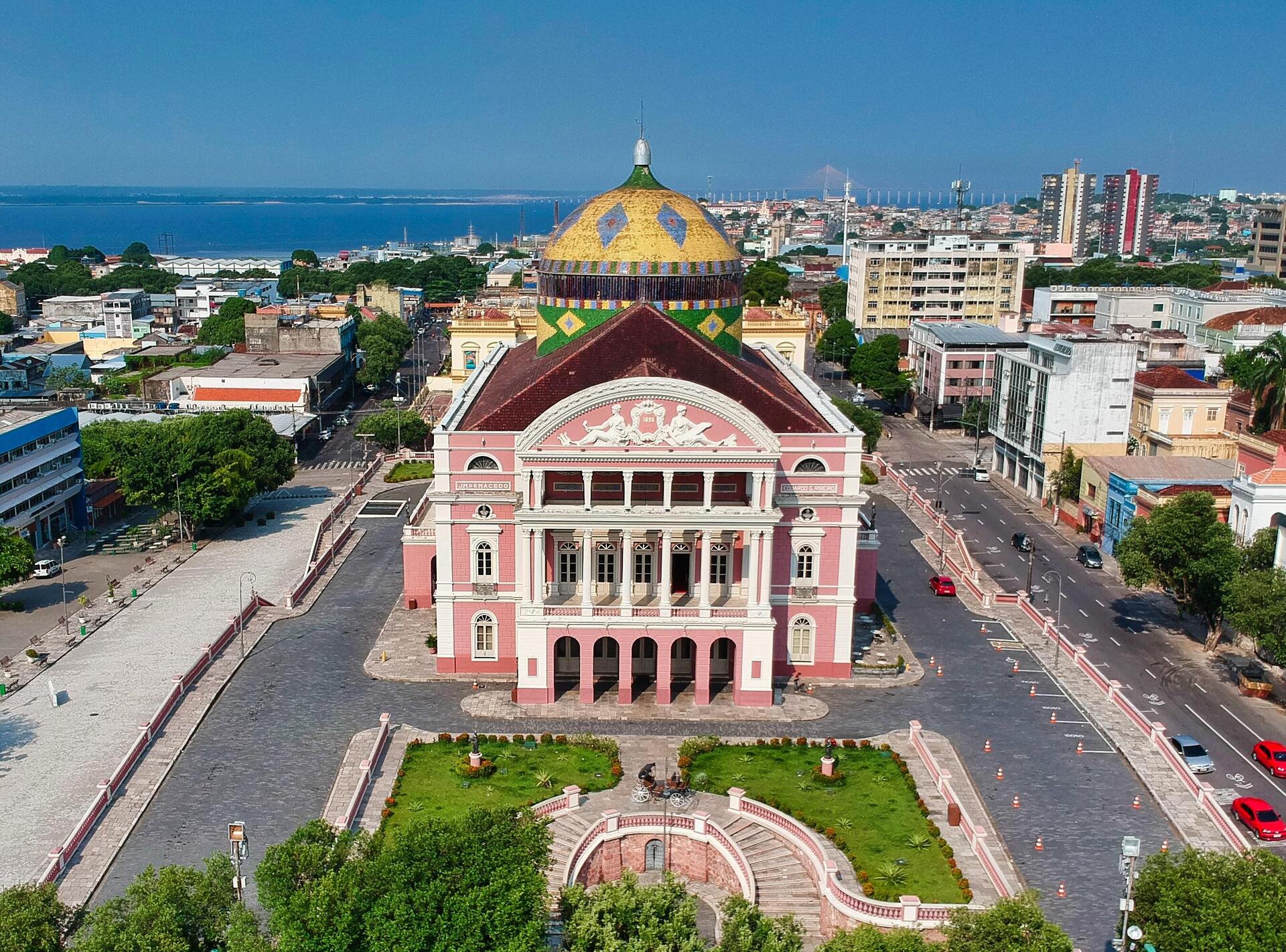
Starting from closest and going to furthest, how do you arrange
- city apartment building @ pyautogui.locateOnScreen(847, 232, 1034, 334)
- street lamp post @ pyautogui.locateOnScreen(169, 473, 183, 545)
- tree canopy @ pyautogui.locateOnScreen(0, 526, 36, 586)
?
tree canopy @ pyautogui.locateOnScreen(0, 526, 36, 586) < street lamp post @ pyautogui.locateOnScreen(169, 473, 183, 545) < city apartment building @ pyautogui.locateOnScreen(847, 232, 1034, 334)

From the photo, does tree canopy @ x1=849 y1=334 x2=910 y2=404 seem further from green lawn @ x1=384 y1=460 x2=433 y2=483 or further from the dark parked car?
green lawn @ x1=384 y1=460 x2=433 y2=483

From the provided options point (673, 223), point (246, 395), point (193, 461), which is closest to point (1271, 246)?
point (246, 395)

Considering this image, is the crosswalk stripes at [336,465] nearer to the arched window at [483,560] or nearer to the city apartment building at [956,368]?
the arched window at [483,560]

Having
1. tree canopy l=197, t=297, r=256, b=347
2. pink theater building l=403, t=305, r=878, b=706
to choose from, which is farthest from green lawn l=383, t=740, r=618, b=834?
tree canopy l=197, t=297, r=256, b=347

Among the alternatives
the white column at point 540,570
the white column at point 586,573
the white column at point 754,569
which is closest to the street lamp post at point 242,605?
the white column at point 540,570

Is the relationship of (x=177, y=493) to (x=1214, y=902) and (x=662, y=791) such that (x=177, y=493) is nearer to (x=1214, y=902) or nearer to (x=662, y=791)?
(x=662, y=791)

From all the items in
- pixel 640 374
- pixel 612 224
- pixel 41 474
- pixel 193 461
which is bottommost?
pixel 41 474

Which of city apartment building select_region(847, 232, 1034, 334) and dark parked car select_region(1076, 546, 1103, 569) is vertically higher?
city apartment building select_region(847, 232, 1034, 334)

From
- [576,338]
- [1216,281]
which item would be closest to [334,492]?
[576,338]
